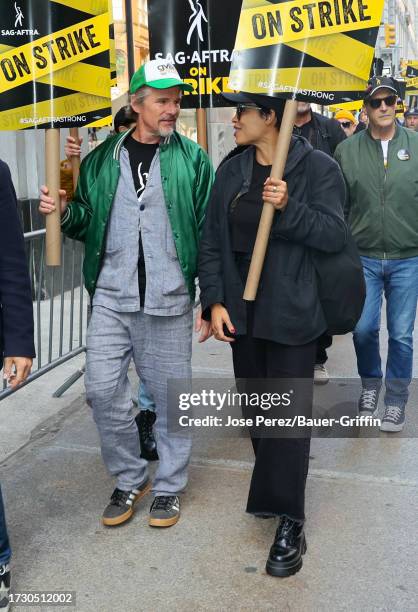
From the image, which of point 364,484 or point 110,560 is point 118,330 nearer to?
point 110,560

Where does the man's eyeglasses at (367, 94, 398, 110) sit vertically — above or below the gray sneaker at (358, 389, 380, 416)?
above

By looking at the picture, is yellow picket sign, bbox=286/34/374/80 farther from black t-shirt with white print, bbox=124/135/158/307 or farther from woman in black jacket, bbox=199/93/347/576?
black t-shirt with white print, bbox=124/135/158/307

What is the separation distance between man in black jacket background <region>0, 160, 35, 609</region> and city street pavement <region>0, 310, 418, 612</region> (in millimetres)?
558

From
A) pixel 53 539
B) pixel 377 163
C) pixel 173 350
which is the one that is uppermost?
pixel 377 163

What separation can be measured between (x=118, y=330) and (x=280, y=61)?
1.39 metres

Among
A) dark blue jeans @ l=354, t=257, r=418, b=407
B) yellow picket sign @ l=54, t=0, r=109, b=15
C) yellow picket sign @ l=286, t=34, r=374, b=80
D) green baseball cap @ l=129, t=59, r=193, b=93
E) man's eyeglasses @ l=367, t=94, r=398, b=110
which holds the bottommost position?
dark blue jeans @ l=354, t=257, r=418, b=407

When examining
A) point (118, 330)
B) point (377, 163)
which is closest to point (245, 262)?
point (118, 330)

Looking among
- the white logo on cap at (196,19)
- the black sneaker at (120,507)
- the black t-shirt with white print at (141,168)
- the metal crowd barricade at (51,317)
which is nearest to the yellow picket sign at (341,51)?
the black t-shirt with white print at (141,168)

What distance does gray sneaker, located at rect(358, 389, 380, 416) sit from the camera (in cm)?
546

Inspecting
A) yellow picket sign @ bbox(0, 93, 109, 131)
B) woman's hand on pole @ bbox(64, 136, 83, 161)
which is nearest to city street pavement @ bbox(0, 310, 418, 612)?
woman's hand on pole @ bbox(64, 136, 83, 161)

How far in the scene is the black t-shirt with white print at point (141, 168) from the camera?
13.1 feet

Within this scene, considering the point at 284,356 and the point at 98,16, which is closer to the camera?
the point at 284,356

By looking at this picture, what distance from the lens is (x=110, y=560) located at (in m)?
3.68

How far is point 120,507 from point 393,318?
2144 millimetres
